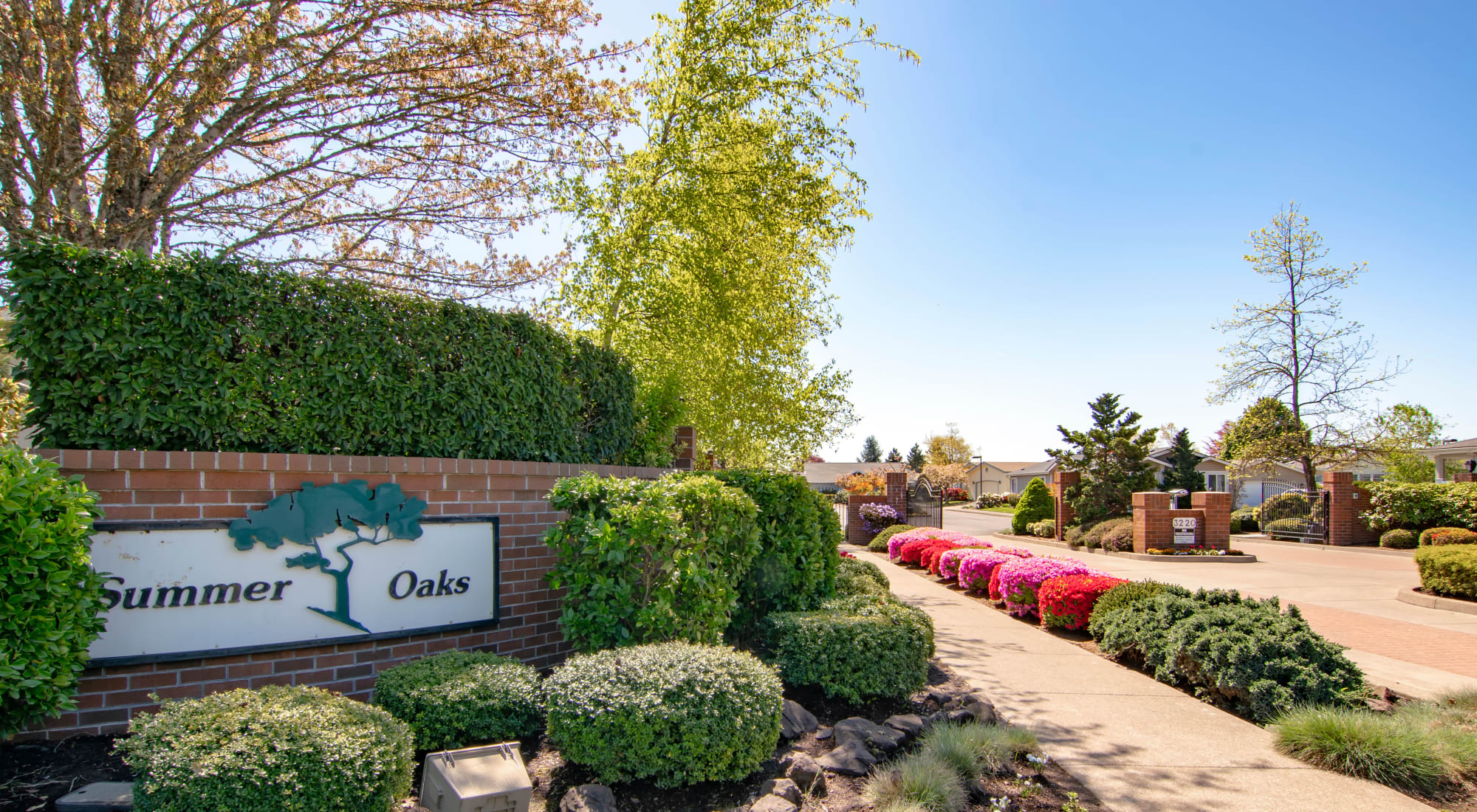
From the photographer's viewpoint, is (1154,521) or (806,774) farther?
(1154,521)

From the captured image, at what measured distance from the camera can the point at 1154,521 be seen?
18312 mm

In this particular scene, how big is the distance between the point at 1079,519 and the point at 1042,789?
67.7 ft

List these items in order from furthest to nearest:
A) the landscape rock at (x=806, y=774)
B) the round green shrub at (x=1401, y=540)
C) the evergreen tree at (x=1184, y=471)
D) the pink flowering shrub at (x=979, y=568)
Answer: the evergreen tree at (x=1184, y=471)
the round green shrub at (x=1401, y=540)
the pink flowering shrub at (x=979, y=568)
the landscape rock at (x=806, y=774)

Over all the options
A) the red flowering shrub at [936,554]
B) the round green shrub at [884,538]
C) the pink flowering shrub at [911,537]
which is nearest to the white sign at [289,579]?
the red flowering shrub at [936,554]

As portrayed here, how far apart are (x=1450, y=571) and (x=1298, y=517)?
15950 mm

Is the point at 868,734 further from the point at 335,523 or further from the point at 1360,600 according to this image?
the point at 1360,600

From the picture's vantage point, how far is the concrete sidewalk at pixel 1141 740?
383 centimetres

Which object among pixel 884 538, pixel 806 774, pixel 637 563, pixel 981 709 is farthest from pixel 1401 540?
pixel 637 563

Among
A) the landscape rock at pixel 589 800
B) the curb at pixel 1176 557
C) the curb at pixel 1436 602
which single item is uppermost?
the landscape rock at pixel 589 800

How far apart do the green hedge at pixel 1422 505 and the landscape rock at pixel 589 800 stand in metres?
23.6

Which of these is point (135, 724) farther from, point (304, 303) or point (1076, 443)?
point (1076, 443)

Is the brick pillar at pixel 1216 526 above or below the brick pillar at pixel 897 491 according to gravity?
below

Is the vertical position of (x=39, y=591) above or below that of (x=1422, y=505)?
above

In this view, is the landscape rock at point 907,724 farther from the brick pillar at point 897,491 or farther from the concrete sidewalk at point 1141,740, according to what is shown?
the brick pillar at point 897,491
